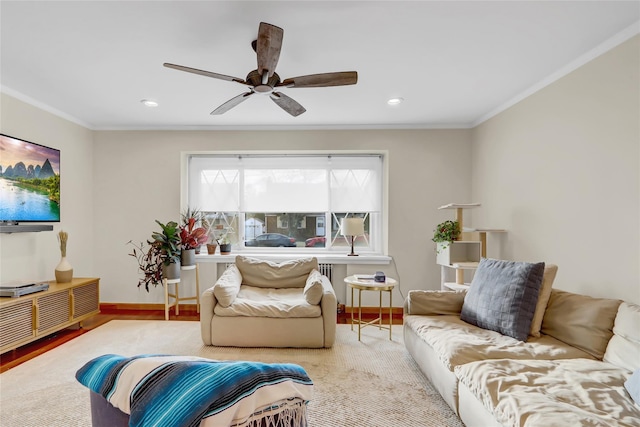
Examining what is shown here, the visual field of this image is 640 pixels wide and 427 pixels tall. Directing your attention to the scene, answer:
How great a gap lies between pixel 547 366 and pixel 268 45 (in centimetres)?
238

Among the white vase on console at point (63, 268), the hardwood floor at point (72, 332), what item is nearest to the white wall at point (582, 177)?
the hardwood floor at point (72, 332)

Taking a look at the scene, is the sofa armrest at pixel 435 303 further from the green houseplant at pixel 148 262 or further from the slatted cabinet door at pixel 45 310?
the slatted cabinet door at pixel 45 310

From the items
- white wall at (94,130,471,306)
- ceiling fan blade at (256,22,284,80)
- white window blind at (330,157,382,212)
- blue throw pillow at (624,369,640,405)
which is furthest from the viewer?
white window blind at (330,157,382,212)

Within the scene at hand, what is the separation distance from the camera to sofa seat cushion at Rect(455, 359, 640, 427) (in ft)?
4.41

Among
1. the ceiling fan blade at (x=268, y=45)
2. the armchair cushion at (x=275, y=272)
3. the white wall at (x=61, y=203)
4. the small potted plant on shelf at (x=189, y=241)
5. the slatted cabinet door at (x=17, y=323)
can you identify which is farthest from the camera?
the small potted plant on shelf at (x=189, y=241)

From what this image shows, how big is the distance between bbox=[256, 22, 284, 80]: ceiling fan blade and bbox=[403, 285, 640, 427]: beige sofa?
83.3 inches

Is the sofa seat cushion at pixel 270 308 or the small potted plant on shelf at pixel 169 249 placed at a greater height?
the small potted plant on shelf at pixel 169 249

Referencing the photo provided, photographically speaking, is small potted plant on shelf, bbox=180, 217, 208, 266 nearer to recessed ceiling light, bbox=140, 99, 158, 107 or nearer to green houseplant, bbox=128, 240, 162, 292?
green houseplant, bbox=128, 240, 162, 292

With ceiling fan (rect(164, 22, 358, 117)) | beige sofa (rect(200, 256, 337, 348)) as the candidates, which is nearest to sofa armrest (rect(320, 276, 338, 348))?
beige sofa (rect(200, 256, 337, 348))

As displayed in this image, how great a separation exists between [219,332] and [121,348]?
973 mm

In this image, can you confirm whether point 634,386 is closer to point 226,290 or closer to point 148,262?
point 226,290

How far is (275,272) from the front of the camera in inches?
149

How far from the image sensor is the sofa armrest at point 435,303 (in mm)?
2814

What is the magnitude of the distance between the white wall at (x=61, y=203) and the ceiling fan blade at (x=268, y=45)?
2898 millimetres
